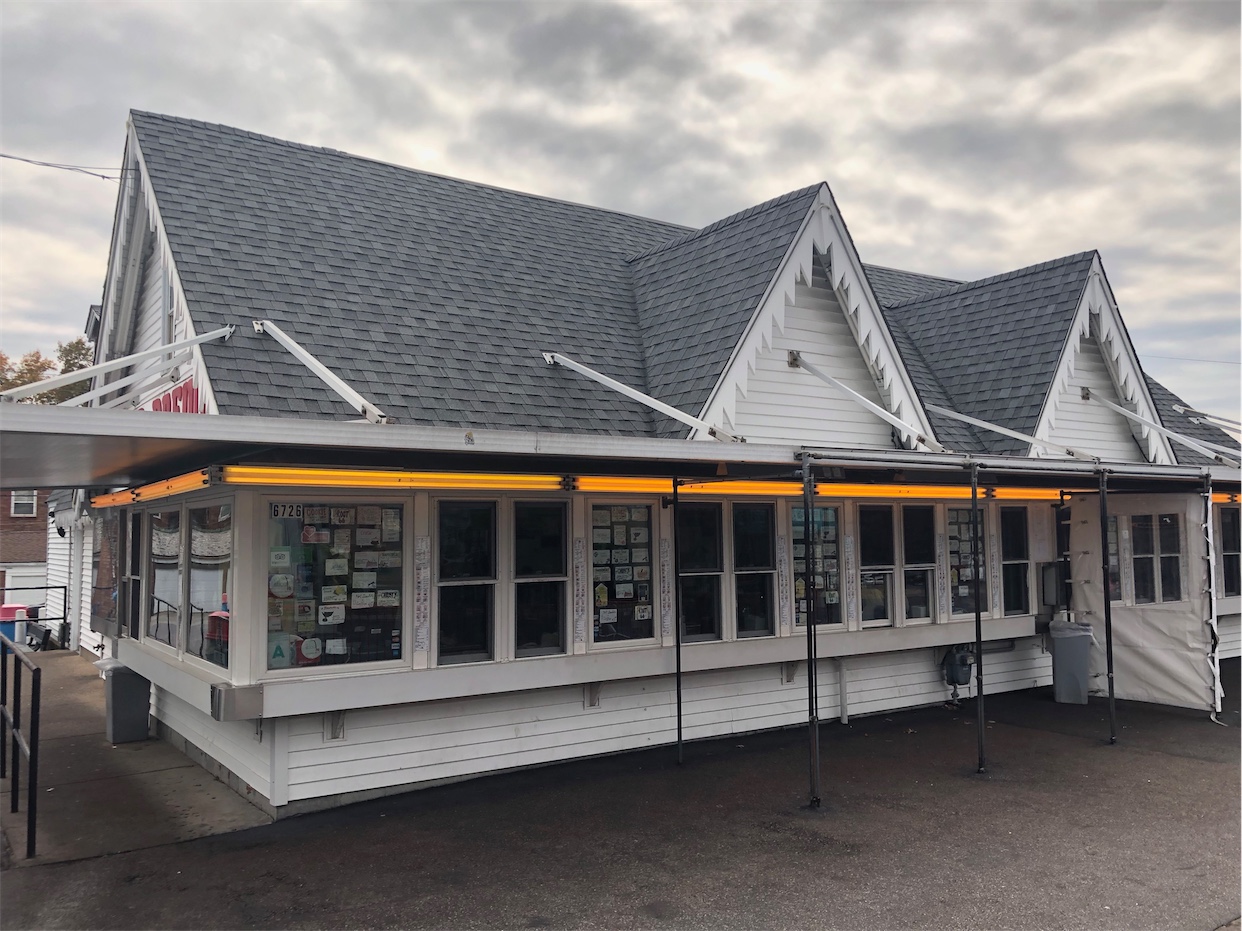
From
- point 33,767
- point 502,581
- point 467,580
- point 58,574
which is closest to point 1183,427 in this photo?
point 502,581

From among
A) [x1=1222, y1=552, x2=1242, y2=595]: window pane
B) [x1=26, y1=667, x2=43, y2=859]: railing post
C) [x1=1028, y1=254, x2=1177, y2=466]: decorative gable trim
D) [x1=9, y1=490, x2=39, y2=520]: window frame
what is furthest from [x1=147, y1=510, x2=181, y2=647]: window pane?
[x1=9, y1=490, x2=39, y2=520]: window frame

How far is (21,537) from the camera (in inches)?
1203

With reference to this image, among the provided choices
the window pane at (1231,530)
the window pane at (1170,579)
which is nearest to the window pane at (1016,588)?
the window pane at (1170,579)

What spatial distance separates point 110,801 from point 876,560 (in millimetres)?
8579

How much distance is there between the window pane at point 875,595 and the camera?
11369mm

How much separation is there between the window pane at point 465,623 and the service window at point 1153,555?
10.3 meters

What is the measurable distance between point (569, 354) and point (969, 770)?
19.9 feet

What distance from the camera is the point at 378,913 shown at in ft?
19.5

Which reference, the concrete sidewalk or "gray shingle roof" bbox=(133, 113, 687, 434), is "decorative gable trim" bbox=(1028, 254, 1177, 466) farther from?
the concrete sidewalk

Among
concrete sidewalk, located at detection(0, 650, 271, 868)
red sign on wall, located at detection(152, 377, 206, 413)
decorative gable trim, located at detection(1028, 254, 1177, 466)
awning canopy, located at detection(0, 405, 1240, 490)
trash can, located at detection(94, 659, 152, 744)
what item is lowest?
concrete sidewalk, located at detection(0, 650, 271, 868)

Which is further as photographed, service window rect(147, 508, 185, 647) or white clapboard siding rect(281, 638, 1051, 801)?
service window rect(147, 508, 185, 647)

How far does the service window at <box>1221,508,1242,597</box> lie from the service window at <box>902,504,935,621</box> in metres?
7.05

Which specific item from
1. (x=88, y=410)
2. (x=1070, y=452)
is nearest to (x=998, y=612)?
(x=1070, y=452)

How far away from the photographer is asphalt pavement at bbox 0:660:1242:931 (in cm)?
595
